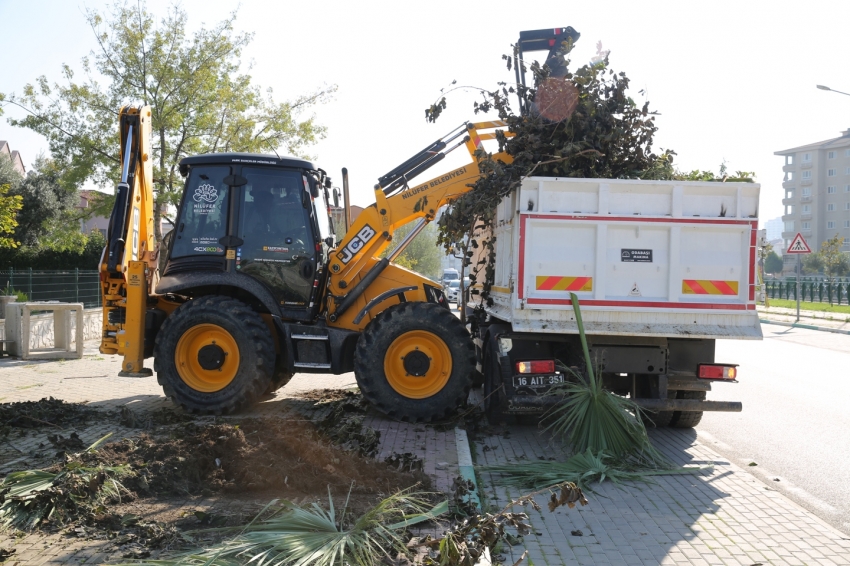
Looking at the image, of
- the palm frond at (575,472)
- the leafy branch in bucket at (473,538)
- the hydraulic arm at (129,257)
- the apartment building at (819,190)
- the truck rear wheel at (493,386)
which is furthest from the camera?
the apartment building at (819,190)

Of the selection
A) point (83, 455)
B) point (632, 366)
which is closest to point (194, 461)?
point (83, 455)

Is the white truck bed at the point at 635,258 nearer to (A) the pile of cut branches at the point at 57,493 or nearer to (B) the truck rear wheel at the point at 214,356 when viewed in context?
(B) the truck rear wheel at the point at 214,356

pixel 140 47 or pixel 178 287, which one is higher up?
A: pixel 140 47

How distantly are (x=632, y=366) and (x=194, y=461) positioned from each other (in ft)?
13.9


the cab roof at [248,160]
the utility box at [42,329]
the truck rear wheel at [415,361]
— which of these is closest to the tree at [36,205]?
the utility box at [42,329]

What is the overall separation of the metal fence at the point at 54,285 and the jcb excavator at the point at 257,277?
8.27m

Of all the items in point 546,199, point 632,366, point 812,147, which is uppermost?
point 812,147

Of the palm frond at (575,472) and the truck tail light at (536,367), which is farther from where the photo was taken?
the truck tail light at (536,367)

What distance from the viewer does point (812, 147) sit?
3644 inches

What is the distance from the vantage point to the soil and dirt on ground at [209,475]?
4.88 meters

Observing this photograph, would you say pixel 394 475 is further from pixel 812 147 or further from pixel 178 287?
pixel 812 147

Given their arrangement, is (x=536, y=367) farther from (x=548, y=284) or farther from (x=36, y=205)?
(x=36, y=205)

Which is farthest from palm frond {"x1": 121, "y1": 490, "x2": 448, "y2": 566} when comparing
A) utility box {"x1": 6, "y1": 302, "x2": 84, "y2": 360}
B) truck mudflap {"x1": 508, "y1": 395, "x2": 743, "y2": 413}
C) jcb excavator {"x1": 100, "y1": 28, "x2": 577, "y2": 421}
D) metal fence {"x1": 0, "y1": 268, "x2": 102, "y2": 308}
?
metal fence {"x1": 0, "y1": 268, "x2": 102, "y2": 308}

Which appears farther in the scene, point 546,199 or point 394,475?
point 546,199
